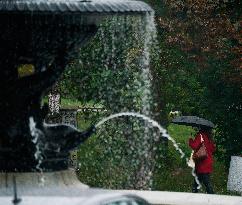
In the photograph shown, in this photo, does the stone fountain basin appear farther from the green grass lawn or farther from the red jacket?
the green grass lawn

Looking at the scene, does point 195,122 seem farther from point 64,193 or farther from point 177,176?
point 64,193

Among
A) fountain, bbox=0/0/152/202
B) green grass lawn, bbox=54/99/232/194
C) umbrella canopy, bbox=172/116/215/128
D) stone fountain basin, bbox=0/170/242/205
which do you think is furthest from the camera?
green grass lawn, bbox=54/99/232/194

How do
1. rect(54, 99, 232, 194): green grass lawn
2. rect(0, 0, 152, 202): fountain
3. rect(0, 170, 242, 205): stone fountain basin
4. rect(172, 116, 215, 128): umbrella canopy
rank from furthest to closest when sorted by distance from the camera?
rect(54, 99, 232, 194): green grass lawn → rect(172, 116, 215, 128): umbrella canopy → rect(0, 0, 152, 202): fountain → rect(0, 170, 242, 205): stone fountain basin

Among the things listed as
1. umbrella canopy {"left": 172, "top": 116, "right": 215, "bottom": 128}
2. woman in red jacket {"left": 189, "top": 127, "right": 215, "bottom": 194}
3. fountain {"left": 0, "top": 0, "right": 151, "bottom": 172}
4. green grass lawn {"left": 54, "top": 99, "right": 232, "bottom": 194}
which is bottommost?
green grass lawn {"left": 54, "top": 99, "right": 232, "bottom": 194}

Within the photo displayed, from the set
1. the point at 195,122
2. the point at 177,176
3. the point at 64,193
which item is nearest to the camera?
the point at 64,193

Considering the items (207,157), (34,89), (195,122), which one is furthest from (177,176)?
(34,89)

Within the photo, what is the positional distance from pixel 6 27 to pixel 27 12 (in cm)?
94

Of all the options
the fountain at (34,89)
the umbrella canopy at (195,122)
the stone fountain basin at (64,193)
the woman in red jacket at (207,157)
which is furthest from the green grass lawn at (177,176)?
the fountain at (34,89)

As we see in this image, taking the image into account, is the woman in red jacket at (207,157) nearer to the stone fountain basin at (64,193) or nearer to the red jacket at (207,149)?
the red jacket at (207,149)

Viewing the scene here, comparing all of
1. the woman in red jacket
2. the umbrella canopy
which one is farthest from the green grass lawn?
the umbrella canopy

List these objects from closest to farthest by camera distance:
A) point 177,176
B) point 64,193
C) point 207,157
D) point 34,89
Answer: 1. point 64,193
2. point 34,89
3. point 207,157
4. point 177,176

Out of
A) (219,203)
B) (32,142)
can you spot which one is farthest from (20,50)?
(219,203)

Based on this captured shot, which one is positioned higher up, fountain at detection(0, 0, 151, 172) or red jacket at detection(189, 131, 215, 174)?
fountain at detection(0, 0, 151, 172)

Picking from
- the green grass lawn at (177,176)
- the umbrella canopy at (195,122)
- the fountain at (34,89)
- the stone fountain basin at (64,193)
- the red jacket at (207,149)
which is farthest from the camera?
the green grass lawn at (177,176)
